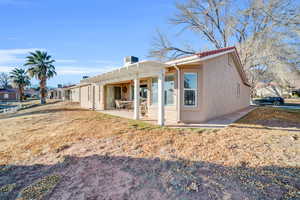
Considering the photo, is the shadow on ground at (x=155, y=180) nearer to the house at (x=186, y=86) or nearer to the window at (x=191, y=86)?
the house at (x=186, y=86)

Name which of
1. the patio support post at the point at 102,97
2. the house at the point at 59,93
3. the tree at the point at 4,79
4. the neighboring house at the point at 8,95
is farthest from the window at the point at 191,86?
the tree at the point at 4,79

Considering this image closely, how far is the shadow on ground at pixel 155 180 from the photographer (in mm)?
2822

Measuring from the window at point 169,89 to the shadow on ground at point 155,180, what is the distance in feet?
14.7

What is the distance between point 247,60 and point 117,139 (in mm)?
18872

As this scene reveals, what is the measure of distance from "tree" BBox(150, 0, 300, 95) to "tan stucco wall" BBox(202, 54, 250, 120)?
790 centimetres

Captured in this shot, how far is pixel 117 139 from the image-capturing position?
18.5ft

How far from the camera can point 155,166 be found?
3797 mm

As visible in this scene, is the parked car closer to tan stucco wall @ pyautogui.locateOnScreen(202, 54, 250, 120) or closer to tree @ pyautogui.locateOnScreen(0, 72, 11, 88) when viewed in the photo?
tan stucco wall @ pyautogui.locateOnScreen(202, 54, 250, 120)

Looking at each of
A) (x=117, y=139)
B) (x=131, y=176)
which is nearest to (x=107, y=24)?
(x=117, y=139)

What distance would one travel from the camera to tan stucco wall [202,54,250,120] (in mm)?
7965

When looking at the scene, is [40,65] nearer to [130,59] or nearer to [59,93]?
[59,93]

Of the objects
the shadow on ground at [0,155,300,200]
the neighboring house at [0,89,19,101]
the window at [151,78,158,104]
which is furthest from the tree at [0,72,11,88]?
the shadow on ground at [0,155,300,200]

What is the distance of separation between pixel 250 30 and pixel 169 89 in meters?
17.4

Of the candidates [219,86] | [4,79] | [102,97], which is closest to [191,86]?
[219,86]
